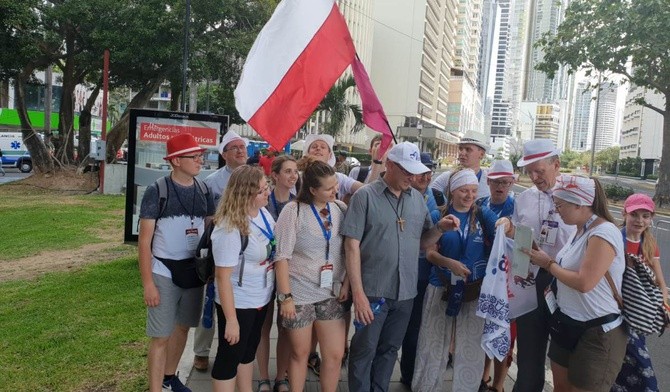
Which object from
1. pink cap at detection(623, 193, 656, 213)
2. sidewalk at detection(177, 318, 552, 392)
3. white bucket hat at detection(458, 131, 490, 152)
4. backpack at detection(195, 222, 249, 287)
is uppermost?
white bucket hat at detection(458, 131, 490, 152)

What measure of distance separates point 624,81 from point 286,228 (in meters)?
22.6

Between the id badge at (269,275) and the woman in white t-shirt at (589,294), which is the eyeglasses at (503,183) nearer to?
the woman in white t-shirt at (589,294)

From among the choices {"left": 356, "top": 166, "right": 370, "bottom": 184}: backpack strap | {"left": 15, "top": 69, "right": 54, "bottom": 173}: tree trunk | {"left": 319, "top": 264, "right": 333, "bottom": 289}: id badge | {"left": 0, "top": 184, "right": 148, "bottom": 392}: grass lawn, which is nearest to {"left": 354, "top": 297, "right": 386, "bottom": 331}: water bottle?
{"left": 319, "top": 264, "right": 333, "bottom": 289}: id badge

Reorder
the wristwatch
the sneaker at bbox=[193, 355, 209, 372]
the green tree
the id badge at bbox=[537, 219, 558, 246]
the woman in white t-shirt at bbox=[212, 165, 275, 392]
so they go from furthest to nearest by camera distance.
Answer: the green tree → the sneaker at bbox=[193, 355, 209, 372] → the id badge at bbox=[537, 219, 558, 246] → the wristwatch → the woman in white t-shirt at bbox=[212, 165, 275, 392]

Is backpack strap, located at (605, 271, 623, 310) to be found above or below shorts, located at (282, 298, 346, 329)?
above

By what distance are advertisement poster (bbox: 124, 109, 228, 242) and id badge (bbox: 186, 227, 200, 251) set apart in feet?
11.6

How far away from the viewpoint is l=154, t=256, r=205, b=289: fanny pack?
12.2 ft

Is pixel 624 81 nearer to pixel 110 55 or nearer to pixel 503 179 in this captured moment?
pixel 110 55

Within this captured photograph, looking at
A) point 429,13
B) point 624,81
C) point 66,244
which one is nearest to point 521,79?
point 429,13

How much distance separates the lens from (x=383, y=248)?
3.71 meters

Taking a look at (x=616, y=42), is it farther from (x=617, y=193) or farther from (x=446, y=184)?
(x=446, y=184)

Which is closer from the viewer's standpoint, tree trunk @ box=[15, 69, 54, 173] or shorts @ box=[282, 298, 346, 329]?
shorts @ box=[282, 298, 346, 329]

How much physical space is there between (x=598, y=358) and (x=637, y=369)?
1.82 ft

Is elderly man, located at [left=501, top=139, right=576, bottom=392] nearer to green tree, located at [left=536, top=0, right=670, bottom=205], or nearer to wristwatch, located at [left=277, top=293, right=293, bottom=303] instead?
wristwatch, located at [left=277, top=293, right=293, bottom=303]
